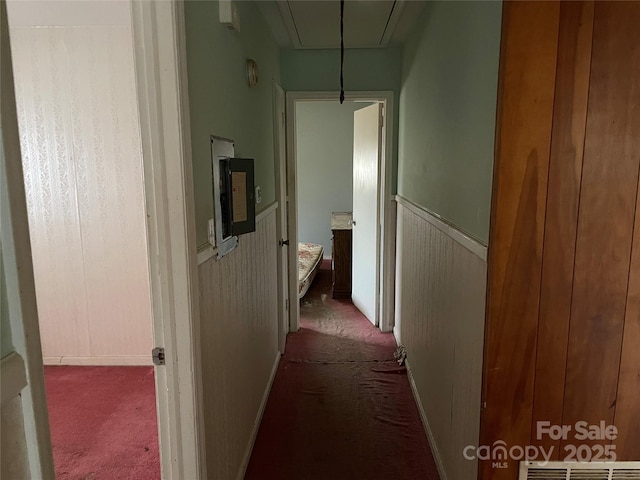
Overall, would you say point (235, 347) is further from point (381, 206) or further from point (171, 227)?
point (381, 206)

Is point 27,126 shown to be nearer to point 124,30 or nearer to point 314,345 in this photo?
point 124,30

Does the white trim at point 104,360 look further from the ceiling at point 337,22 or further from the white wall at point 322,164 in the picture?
the white wall at point 322,164

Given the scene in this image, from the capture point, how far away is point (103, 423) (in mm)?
2600

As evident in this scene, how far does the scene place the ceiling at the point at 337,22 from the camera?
8.66ft

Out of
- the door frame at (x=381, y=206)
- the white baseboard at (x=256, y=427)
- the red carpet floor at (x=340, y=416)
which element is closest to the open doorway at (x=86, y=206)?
the white baseboard at (x=256, y=427)

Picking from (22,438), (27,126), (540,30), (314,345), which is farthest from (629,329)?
(27,126)

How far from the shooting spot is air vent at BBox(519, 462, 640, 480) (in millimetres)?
1367

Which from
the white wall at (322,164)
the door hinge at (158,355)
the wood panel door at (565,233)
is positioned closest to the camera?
the wood panel door at (565,233)

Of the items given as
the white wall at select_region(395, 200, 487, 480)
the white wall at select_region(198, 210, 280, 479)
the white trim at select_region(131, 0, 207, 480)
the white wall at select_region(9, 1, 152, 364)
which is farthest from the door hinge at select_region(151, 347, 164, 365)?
the white wall at select_region(9, 1, 152, 364)

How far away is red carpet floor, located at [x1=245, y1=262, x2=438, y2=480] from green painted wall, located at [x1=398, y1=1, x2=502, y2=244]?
1256 millimetres

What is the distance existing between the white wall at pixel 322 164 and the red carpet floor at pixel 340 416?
2910 millimetres

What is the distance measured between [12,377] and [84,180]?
8.71 feet

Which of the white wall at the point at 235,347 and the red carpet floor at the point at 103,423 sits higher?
the white wall at the point at 235,347

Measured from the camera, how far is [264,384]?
2.84m
